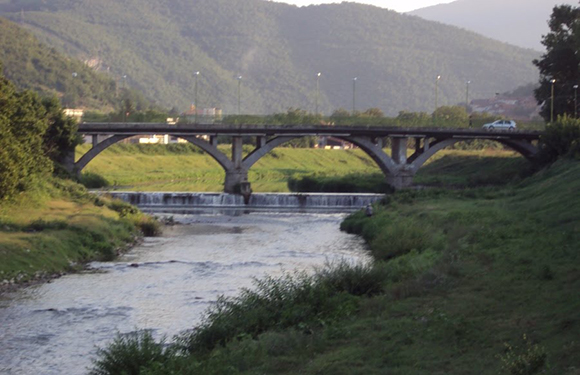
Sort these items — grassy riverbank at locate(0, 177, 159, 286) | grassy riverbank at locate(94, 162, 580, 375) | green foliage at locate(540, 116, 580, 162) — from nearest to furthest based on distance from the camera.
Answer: grassy riverbank at locate(94, 162, 580, 375), grassy riverbank at locate(0, 177, 159, 286), green foliage at locate(540, 116, 580, 162)

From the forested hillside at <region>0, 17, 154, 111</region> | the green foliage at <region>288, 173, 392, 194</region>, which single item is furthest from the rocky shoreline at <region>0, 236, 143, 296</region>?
the forested hillside at <region>0, 17, 154, 111</region>

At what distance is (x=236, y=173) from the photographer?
78.4m

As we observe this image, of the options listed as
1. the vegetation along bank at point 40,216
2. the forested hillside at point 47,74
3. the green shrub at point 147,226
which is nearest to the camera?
the vegetation along bank at point 40,216

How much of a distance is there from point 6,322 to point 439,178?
63.2 m

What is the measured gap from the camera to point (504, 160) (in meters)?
85.6

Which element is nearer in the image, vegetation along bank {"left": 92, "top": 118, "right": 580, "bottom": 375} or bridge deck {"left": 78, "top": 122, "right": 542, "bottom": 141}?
vegetation along bank {"left": 92, "top": 118, "right": 580, "bottom": 375}

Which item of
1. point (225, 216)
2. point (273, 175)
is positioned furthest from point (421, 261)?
point (273, 175)

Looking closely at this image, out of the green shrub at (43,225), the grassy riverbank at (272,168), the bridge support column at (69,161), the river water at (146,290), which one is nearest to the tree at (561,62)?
the grassy riverbank at (272,168)

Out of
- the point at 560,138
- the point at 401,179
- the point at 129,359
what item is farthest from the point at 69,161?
the point at 129,359

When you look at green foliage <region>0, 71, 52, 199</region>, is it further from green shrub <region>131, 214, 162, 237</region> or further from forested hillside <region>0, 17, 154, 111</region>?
forested hillside <region>0, 17, 154, 111</region>

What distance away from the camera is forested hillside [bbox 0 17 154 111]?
572ft

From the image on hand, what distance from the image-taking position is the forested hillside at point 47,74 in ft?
572

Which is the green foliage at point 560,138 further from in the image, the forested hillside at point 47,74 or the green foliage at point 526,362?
the forested hillside at point 47,74

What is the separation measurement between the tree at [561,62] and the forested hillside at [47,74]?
10417 centimetres
